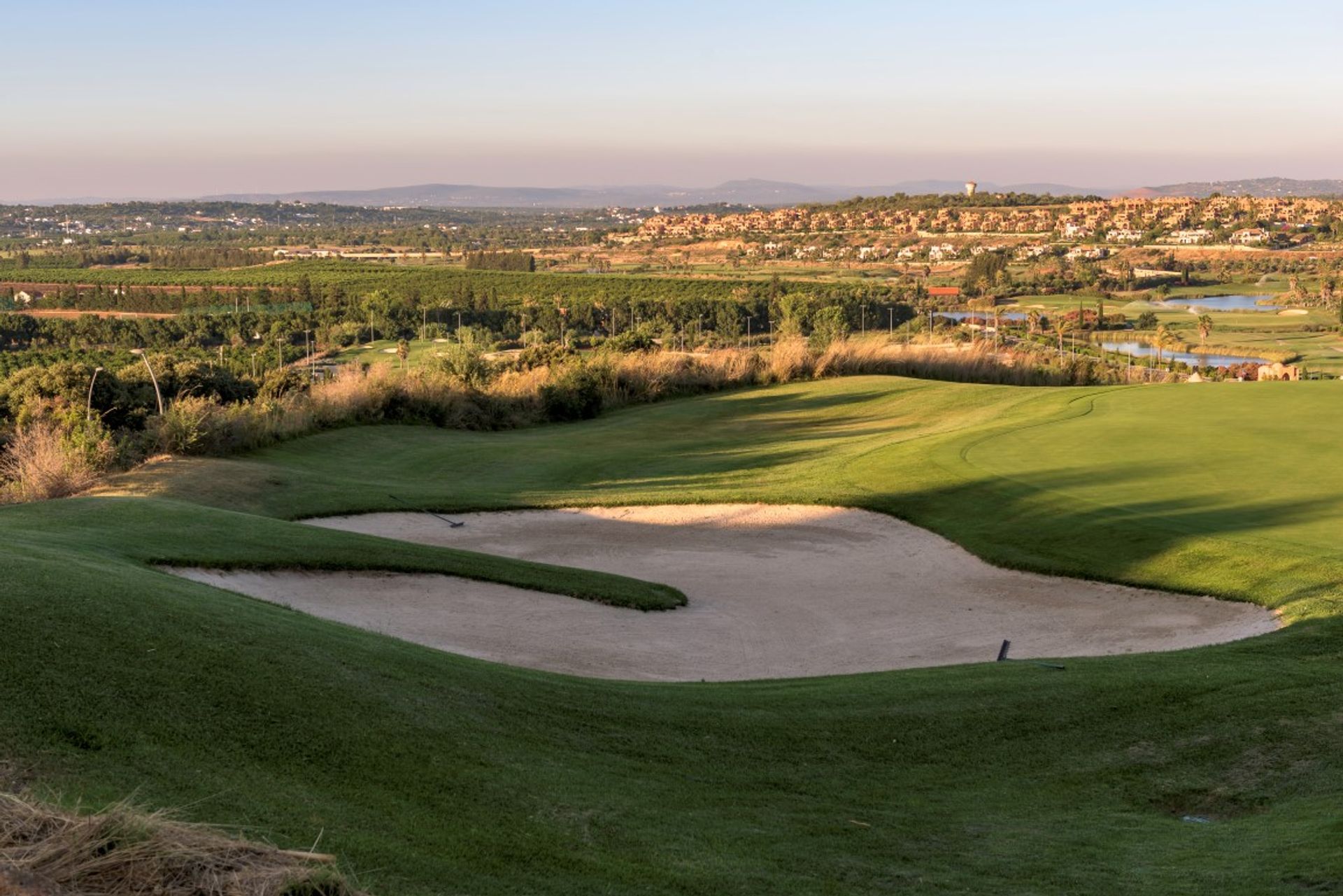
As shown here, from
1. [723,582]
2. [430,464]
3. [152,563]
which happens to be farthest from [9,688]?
[430,464]

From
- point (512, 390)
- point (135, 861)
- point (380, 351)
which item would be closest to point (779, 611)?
point (135, 861)

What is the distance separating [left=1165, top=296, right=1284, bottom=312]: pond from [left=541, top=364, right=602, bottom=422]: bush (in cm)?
7580

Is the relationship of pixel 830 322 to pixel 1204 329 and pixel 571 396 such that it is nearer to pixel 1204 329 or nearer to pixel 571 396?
pixel 1204 329

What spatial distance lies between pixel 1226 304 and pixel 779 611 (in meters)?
105

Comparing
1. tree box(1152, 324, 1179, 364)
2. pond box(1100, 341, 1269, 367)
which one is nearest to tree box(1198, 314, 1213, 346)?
tree box(1152, 324, 1179, 364)

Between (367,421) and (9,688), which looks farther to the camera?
(367,421)

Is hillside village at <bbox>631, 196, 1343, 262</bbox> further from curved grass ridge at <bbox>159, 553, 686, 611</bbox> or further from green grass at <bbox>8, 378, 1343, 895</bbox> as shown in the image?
green grass at <bbox>8, 378, 1343, 895</bbox>

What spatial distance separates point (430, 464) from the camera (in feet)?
110

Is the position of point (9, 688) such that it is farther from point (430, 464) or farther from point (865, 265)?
point (865, 265)

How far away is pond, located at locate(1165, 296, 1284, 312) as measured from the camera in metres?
A: 105

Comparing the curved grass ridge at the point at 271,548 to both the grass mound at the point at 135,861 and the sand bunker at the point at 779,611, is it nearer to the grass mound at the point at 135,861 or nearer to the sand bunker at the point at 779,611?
the sand bunker at the point at 779,611

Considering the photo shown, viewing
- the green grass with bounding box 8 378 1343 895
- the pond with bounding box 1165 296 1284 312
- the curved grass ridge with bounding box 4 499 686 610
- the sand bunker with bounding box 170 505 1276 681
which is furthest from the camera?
the pond with bounding box 1165 296 1284 312

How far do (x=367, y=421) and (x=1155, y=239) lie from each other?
128520 mm

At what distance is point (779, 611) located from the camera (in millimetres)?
18328
